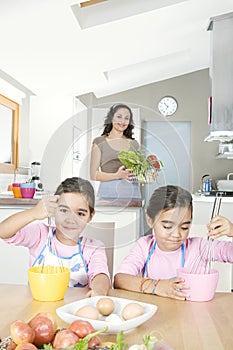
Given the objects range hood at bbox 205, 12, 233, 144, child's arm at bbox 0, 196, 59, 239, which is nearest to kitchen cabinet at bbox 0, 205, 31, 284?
child's arm at bbox 0, 196, 59, 239

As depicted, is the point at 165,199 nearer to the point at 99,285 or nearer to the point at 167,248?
the point at 99,285

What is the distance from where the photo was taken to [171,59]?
6141 mm

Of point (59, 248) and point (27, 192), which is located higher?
point (27, 192)

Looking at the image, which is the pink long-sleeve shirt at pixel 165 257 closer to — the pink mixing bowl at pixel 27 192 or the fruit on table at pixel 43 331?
the fruit on table at pixel 43 331

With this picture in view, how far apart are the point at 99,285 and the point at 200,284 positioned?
11.7 inches

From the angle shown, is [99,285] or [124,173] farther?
[99,285]

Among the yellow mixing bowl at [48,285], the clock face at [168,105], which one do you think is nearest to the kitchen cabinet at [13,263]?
the yellow mixing bowl at [48,285]

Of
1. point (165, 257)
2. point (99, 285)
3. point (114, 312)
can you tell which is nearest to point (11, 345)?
point (114, 312)

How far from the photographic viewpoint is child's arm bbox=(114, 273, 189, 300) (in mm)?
1359

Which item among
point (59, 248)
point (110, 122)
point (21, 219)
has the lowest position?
point (59, 248)

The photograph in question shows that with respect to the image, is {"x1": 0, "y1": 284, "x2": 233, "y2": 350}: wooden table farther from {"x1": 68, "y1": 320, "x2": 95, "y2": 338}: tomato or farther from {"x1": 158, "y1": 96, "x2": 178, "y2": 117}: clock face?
{"x1": 158, "y1": 96, "x2": 178, "y2": 117}: clock face

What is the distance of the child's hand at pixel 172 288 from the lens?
1.35m

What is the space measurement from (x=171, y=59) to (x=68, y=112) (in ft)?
6.22

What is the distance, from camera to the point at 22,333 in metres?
0.82
